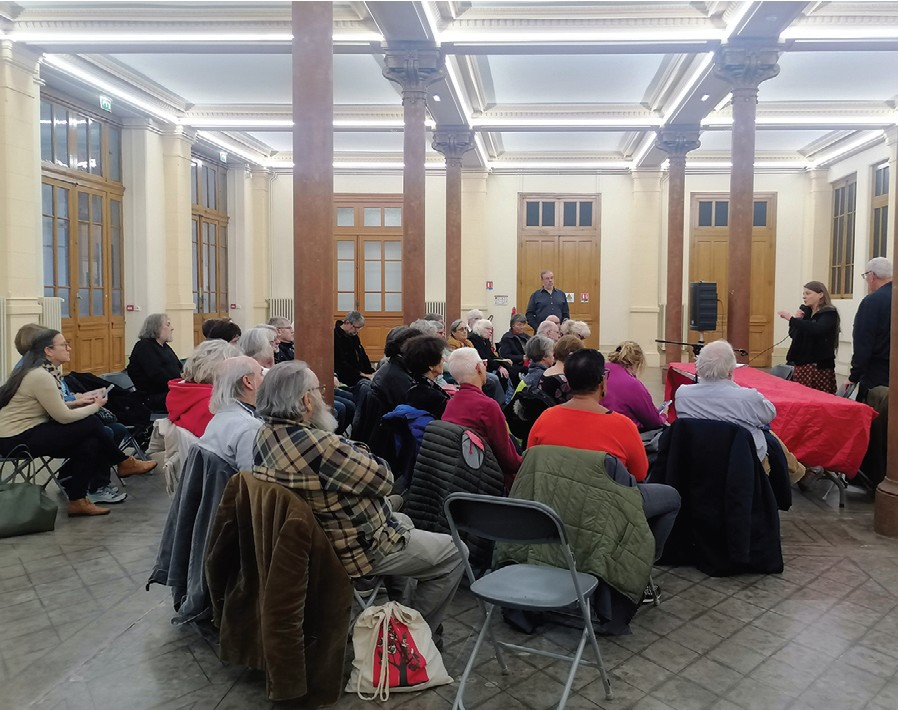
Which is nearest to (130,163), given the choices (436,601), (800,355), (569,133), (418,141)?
(418,141)

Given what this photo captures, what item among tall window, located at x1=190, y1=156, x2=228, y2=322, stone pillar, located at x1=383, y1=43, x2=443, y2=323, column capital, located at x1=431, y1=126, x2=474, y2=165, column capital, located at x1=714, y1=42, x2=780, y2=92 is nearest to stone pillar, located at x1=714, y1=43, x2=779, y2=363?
column capital, located at x1=714, y1=42, x2=780, y2=92

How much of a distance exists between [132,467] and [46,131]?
5.61 metres

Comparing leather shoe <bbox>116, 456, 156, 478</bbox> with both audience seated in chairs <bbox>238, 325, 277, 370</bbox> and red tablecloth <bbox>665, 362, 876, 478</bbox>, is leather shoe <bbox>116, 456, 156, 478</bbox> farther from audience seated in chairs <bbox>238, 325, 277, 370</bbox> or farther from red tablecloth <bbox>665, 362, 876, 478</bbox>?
red tablecloth <bbox>665, 362, 876, 478</bbox>

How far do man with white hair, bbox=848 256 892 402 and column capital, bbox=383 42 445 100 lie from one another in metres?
5.05

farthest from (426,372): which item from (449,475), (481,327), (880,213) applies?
(880,213)

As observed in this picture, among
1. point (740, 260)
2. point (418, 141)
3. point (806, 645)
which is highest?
point (418, 141)

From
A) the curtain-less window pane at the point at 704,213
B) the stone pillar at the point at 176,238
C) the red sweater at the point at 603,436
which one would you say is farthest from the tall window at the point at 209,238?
the red sweater at the point at 603,436

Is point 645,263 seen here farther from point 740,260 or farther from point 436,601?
point 436,601

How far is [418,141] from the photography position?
8.93 m

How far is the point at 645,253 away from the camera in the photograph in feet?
53.1

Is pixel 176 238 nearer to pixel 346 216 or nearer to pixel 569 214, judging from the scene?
pixel 346 216

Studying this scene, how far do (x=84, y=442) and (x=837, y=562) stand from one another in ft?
14.6

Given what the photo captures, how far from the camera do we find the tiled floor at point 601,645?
2.81 meters

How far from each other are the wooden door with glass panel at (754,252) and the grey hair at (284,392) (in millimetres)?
14268
